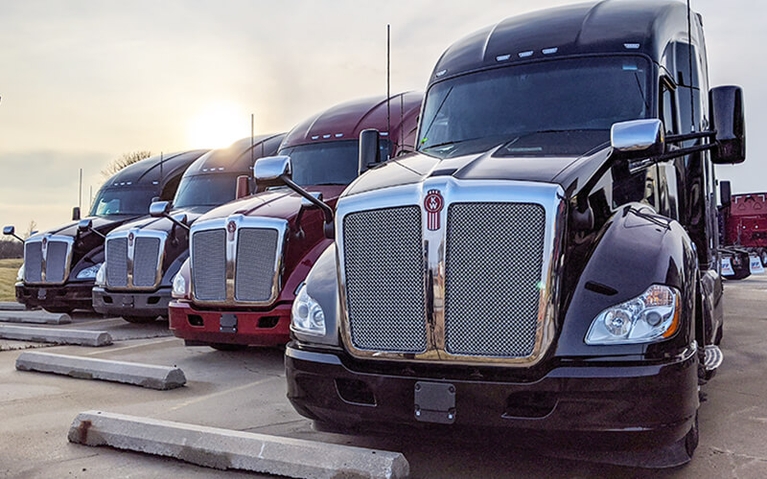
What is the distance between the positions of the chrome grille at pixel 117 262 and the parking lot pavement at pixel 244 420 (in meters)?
1.51

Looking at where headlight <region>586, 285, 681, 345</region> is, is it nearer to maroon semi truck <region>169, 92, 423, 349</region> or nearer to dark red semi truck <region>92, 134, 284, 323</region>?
maroon semi truck <region>169, 92, 423, 349</region>

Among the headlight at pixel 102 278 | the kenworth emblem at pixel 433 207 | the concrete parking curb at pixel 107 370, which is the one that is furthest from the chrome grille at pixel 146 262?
the kenworth emblem at pixel 433 207

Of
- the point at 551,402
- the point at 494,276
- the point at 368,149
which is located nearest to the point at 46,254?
the point at 368,149

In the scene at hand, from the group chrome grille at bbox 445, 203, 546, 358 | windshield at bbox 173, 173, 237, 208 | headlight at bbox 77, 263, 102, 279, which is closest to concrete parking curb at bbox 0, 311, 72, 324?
headlight at bbox 77, 263, 102, 279

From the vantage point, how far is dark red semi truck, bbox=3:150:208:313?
1155 cm

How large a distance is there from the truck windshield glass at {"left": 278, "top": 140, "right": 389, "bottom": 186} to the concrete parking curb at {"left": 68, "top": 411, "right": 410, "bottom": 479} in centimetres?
442

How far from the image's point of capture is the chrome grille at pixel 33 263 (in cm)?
1174

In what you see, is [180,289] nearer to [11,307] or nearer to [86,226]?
[86,226]

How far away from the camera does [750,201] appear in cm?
2928

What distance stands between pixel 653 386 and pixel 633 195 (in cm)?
157

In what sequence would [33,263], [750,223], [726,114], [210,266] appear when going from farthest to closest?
1. [750,223]
2. [33,263]
3. [210,266]
4. [726,114]

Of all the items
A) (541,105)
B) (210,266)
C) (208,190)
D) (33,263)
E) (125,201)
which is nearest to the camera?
(541,105)

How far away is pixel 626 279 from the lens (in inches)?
130

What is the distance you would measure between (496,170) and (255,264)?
12.3 feet
